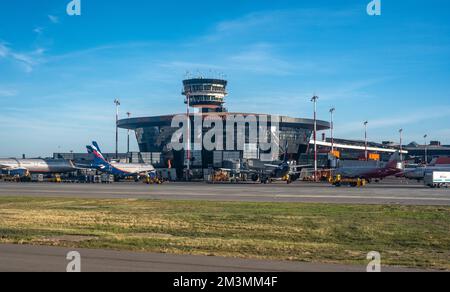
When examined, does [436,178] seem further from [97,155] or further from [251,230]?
[97,155]

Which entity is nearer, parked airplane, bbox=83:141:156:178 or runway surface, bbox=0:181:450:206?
runway surface, bbox=0:181:450:206

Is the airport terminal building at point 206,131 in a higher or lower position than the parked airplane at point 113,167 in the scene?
higher

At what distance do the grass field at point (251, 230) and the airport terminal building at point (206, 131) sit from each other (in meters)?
91.5

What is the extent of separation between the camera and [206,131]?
14400cm

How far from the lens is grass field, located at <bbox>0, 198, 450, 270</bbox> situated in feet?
57.8

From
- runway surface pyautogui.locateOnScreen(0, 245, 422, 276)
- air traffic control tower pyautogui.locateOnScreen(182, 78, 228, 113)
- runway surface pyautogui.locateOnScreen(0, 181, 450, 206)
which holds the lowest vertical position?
runway surface pyautogui.locateOnScreen(0, 181, 450, 206)

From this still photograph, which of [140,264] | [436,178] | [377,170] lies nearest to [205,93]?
[377,170]

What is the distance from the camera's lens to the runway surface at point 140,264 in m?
13.8

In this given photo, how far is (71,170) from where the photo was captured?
121 m

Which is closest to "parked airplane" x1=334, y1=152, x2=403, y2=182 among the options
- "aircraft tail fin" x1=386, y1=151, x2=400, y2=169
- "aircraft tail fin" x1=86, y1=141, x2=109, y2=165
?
"aircraft tail fin" x1=386, y1=151, x2=400, y2=169

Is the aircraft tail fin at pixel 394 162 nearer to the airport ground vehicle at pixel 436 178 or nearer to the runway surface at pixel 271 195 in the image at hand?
the airport ground vehicle at pixel 436 178

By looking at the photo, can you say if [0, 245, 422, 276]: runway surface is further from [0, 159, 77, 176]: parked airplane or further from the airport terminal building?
the airport terminal building

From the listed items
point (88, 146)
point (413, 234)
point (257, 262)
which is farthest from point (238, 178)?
point (257, 262)

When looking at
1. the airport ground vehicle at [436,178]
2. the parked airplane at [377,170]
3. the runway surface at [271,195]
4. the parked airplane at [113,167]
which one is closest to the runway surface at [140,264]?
the runway surface at [271,195]
